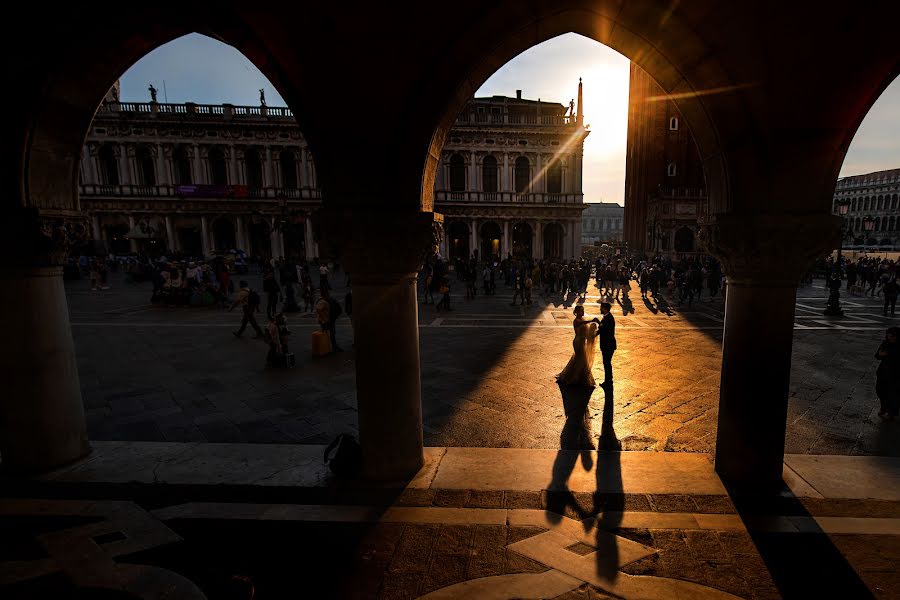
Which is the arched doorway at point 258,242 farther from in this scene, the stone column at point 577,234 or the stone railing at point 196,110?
the stone column at point 577,234

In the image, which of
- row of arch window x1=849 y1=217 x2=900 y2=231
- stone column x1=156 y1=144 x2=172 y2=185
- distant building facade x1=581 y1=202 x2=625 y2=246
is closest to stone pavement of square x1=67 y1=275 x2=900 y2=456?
stone column x1=156 y1=144 x2=172 y2=185

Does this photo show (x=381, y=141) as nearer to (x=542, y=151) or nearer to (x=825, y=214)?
(x=825, y=214)

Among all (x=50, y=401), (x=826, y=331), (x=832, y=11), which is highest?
(x=832, y=11)

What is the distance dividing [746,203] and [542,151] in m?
32.6

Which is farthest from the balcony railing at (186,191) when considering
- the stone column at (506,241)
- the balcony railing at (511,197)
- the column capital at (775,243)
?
the column capital at (775,243)

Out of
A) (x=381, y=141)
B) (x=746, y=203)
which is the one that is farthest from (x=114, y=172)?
(x=746, y=203)

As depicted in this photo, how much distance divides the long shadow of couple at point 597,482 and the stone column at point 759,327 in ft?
3.52

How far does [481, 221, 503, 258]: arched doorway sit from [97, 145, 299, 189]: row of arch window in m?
15.6

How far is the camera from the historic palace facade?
32.6 metres

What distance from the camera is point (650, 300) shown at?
15.8 m

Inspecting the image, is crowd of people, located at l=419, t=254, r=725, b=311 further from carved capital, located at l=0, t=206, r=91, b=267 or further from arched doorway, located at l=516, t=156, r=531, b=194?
arched doorway, located at l=516, t=156, r=531, b=194

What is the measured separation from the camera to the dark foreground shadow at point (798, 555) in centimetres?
281

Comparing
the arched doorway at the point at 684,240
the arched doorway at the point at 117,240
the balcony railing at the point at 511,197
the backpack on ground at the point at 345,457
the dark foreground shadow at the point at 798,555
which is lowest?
the dark foreground shadow at the point at 798,555

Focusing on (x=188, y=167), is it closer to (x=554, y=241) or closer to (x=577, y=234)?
(x=554, y=241)
